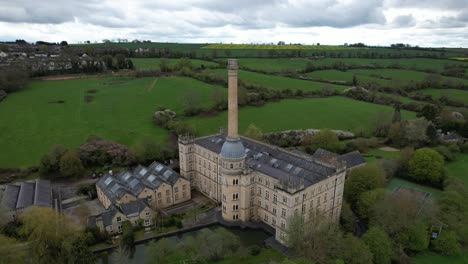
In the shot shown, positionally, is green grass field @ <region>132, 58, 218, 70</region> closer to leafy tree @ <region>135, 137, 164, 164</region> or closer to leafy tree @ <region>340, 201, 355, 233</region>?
leafy tree @ <region>135, 137, 164, 164</region>

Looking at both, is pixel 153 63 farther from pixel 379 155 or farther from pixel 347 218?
pixel 347 218

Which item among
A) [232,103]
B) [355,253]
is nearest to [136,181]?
[232,103]

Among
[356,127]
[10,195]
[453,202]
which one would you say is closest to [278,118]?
[356,127]

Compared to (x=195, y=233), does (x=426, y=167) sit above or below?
above

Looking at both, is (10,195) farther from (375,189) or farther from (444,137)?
(444,137)

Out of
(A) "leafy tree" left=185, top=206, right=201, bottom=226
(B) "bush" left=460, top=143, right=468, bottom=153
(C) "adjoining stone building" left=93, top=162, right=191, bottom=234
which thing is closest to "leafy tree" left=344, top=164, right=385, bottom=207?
(A) "leafy tree" left=185, top=206, right=201, bottom=226
